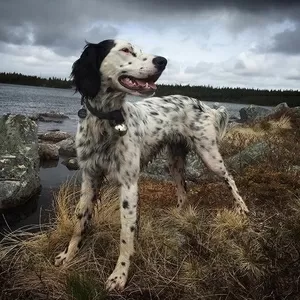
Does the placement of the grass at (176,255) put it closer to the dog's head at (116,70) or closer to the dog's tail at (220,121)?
the dog's tail at (220,121)

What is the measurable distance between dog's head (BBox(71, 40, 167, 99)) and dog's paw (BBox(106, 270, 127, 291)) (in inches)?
66.0

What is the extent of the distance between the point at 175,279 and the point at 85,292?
91cm

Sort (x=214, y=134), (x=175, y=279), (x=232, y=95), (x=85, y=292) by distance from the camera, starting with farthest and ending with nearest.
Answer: (x=232, y=95) < (x=214, y=134) < (x=175, y=279) < (x=85, y=292)

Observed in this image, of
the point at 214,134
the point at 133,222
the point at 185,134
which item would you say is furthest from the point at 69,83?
the point at 214,134

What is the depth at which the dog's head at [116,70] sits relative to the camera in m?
4.00

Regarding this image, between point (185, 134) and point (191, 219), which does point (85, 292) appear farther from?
point (185, 134)

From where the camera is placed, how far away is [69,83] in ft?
14.1

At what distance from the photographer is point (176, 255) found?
4.46m

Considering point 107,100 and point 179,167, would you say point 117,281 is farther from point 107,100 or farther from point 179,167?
point 179,167

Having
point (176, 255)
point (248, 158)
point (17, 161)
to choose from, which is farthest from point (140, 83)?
point (248, 158)

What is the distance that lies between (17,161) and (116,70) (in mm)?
3918

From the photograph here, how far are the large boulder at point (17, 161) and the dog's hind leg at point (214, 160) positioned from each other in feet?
10.1

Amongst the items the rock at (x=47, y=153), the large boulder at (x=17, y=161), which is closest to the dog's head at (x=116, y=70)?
the large boulder at (x=17, y=161)

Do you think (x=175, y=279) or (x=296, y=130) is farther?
(x=296, y=130)
